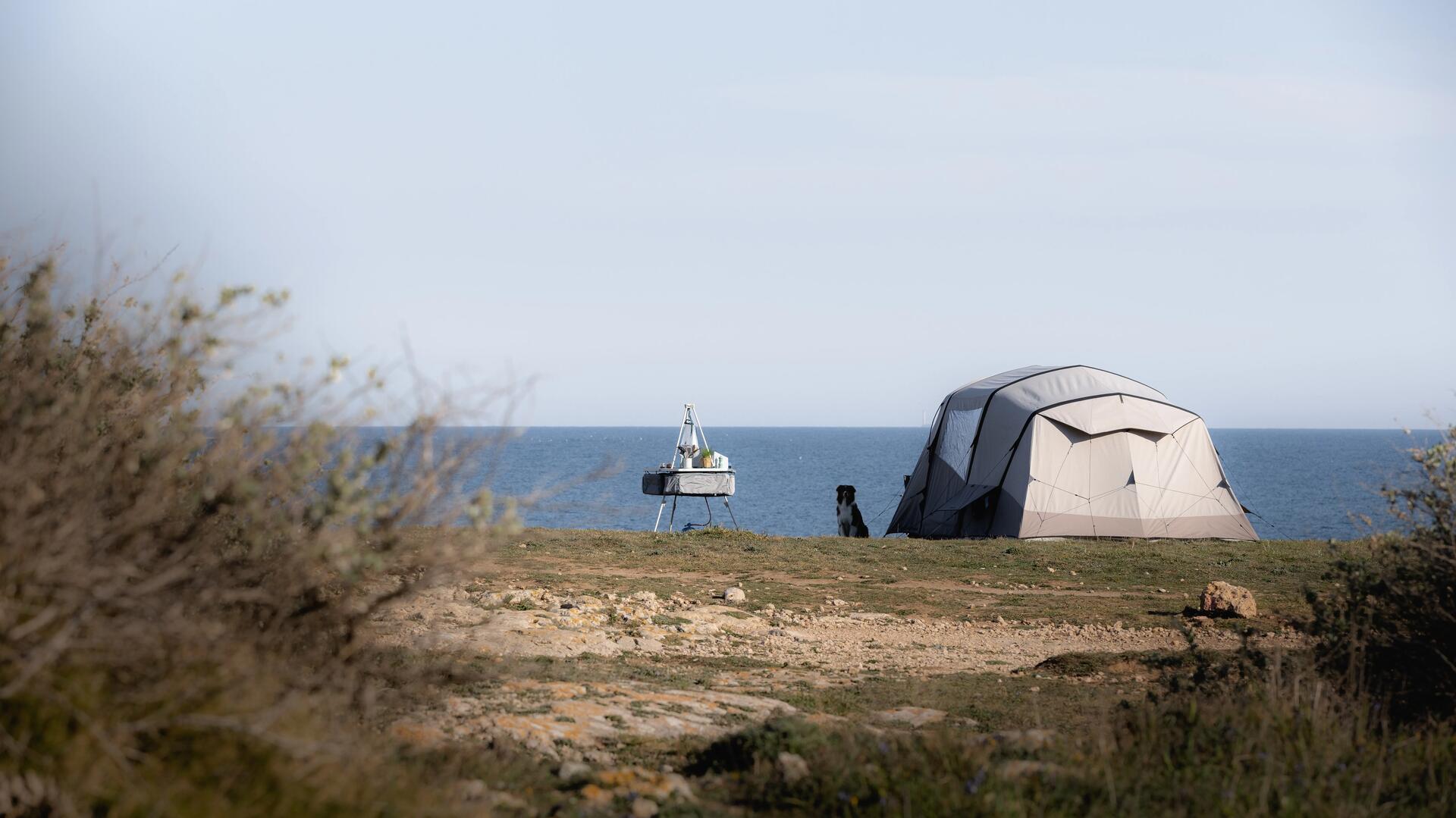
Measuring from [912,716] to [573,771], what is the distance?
2482 mm

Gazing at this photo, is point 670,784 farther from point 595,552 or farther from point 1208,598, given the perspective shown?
point 595,552

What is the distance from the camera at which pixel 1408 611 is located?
6.32 meters

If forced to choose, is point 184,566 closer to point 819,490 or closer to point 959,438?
point 959,438

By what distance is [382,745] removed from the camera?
4.57 metres

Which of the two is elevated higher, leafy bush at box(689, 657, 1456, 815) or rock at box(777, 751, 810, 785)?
leafy bush at box(689, 657, 1456, 815)

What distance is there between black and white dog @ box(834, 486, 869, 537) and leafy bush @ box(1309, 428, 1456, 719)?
1349cm

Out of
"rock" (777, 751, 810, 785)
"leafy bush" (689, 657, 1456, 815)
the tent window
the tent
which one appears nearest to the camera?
"leafy bush" (689, 657, 1456, 815)

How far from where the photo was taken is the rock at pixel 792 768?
15.8 ft

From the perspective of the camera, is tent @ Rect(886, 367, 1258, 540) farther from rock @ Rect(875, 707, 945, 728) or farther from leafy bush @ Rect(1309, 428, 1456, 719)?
rock @ Rect(875, 707, 945, 728)

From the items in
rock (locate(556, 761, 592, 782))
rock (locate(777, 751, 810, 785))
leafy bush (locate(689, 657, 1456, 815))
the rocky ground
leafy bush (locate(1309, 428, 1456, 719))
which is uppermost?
leafy bush (locate(1309, 428, 1456, 719))

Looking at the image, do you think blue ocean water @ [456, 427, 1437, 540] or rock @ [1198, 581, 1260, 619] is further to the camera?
rock @ [1198, 581, 1260, 619]

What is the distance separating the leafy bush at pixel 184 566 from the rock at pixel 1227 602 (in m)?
8.73

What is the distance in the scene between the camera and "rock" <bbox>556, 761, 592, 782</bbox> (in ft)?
16.3

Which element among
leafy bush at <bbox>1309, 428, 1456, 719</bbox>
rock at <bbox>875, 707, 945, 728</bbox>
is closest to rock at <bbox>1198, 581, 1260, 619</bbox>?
leafy bush at <bbox>1309, 428, 1456, 719</bbox>
